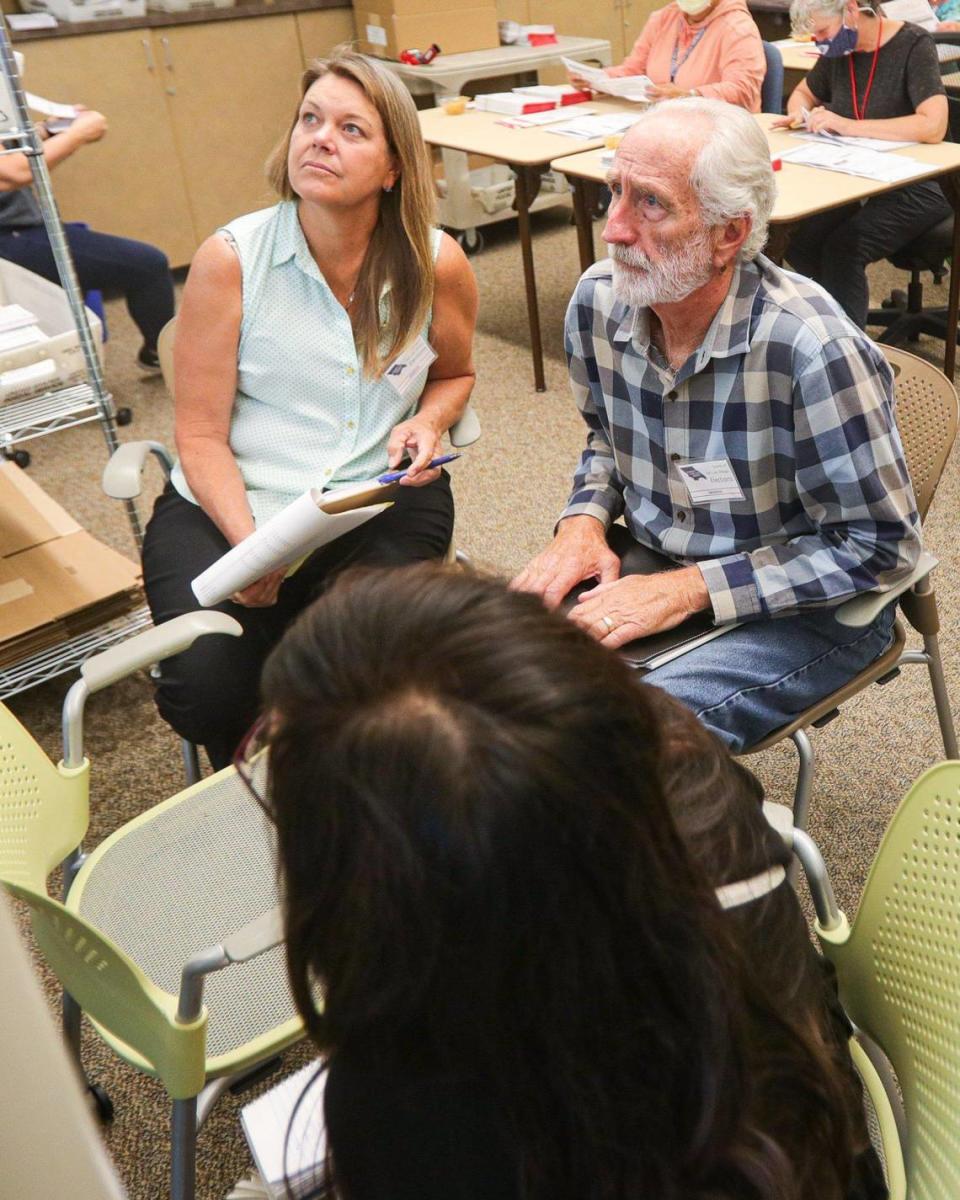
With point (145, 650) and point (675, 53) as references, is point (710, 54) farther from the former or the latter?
point (145, 650)

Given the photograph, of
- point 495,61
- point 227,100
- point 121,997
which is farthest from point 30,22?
point 121,997

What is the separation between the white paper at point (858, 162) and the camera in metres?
2.87

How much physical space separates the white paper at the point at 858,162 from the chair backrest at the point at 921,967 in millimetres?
2411

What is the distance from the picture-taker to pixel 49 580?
2311mm

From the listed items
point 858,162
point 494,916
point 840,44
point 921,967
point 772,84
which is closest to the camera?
point 494,916

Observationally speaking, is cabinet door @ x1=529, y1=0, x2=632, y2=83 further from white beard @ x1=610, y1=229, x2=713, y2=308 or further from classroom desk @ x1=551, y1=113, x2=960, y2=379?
white beard @ x1=610, y1=229, x2=713, y2=308

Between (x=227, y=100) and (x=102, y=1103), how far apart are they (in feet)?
14.5

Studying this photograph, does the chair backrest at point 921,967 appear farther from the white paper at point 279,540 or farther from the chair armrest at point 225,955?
the white paper at point 279,540

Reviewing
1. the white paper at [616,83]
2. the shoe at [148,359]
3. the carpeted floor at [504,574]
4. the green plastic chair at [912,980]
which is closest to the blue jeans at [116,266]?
the shoe at [148,359]

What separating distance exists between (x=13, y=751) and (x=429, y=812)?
33.8 inches

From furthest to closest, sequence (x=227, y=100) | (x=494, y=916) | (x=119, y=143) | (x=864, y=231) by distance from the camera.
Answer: (x=227, y=100) → (x=119, y=143) → (x=864, y=231) → (x=494, y=916)

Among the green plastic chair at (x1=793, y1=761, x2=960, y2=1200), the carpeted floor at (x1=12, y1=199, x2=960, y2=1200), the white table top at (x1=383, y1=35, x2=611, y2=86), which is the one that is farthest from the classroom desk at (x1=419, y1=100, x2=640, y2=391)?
the green plastic chair at (x1=793, y1=761, x2=960, y2=1200)

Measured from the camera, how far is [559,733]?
1.83ft

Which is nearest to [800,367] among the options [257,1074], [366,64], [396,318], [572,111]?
[396,318]
